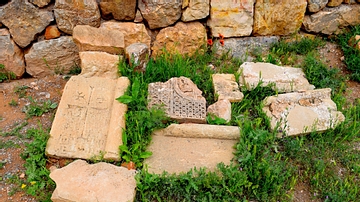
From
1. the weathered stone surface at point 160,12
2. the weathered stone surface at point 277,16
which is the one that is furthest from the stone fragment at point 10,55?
the weathered stone surface at point 277,16

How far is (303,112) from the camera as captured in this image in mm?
4148

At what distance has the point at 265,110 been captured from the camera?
13.7 feet

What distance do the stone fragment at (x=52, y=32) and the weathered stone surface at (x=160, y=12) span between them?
952mm

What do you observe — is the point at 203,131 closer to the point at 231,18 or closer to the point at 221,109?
the point at 221,109

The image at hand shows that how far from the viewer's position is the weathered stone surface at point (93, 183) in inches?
127

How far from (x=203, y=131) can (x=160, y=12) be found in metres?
1.50

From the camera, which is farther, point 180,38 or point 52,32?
point 180,38

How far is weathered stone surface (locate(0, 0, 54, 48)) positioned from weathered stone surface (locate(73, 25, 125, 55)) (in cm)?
40

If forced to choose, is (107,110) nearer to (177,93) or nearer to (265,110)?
(177,93)

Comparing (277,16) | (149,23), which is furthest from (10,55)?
(277,16)

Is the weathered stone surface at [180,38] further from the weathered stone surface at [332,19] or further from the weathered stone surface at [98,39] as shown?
the weathered stone surface at [332,19]

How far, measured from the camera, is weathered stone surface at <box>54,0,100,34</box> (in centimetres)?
442

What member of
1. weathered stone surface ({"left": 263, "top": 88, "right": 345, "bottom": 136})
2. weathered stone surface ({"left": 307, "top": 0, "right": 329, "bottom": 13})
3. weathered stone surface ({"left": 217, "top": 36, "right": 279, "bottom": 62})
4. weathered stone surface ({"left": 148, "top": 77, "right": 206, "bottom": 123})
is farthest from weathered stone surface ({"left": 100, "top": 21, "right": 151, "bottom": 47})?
weathered stone surface ({"left": 307, "top": 0, "right": 329, "bottom": 13})

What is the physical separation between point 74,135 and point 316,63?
2.79 meters
